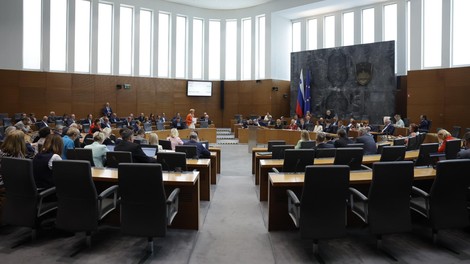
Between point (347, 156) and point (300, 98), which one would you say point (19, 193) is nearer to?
point (347, 156)

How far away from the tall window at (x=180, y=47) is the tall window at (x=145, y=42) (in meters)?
1.58

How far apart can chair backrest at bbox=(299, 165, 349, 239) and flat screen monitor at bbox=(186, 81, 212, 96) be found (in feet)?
55.3

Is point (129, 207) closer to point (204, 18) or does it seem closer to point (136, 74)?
point (136, 74)

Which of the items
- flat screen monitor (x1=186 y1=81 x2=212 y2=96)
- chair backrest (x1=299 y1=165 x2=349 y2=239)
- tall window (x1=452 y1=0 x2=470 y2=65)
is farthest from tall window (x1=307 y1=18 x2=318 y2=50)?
chair backrest (x1=299 y1=165 x2=349 y2=239)

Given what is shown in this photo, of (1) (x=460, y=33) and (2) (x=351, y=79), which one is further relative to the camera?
(2) (x=351, y=79)

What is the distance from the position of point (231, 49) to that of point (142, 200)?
18088mm

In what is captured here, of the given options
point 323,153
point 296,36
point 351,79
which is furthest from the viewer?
point 296,36

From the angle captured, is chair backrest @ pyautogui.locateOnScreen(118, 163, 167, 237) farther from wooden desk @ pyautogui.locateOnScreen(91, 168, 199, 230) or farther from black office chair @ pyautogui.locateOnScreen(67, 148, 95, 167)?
black office chair @ pyautogui.locateOnScreen(67, 148, 95, 167)

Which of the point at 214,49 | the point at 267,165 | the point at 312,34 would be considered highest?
the point at 312,34

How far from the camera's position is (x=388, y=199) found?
320 cm

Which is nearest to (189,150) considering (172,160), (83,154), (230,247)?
(172,160)

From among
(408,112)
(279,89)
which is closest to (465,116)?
(408,112)

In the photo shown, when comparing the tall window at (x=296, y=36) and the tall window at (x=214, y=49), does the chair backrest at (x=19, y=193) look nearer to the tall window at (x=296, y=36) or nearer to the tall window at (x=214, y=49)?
the tall window at (x=214, y=49)

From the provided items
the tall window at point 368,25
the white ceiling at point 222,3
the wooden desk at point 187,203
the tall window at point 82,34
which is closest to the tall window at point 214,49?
the white ceiling at point 222,3
